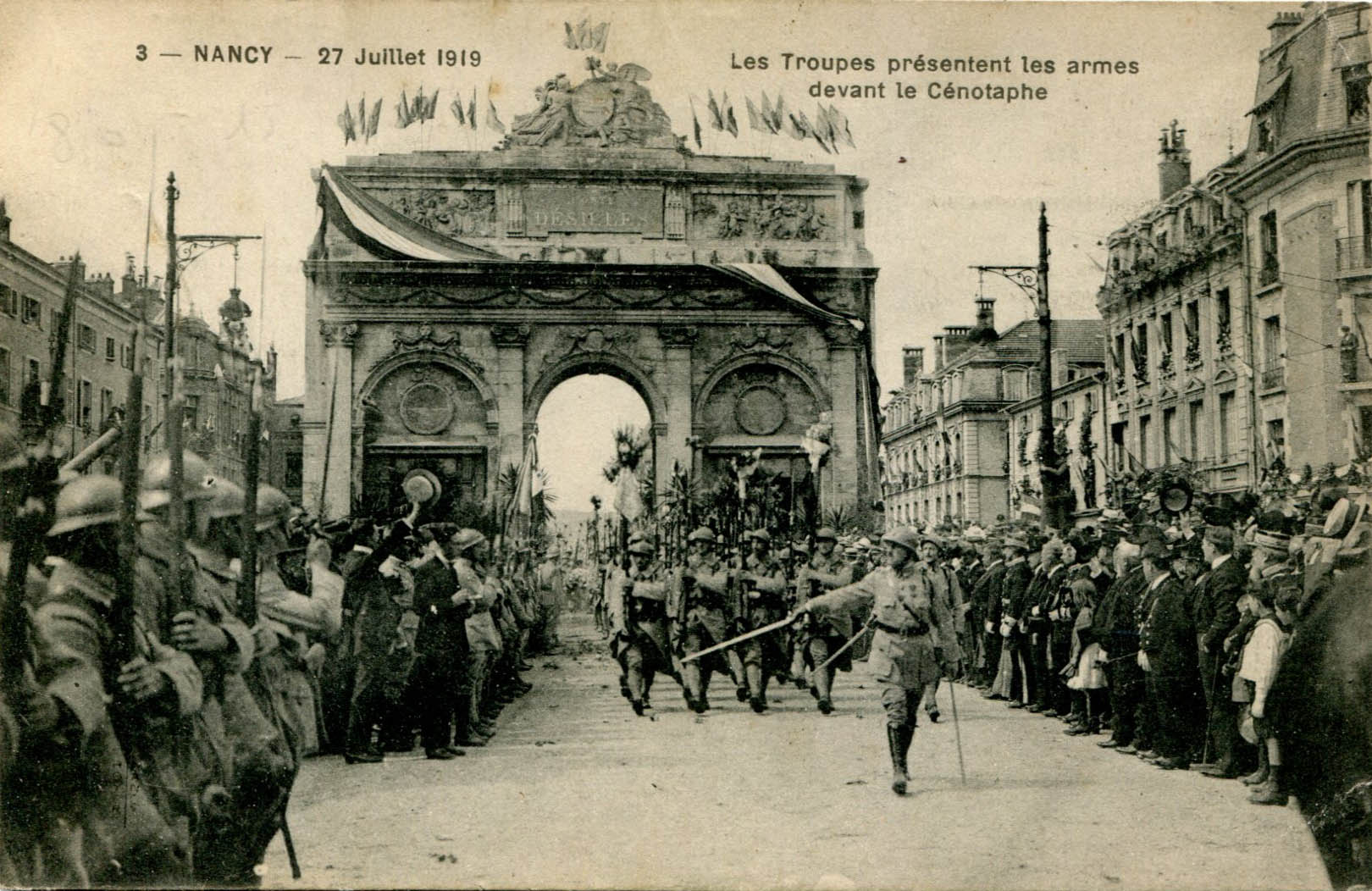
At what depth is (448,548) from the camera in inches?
355

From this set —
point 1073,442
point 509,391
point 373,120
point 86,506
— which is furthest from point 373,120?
point 1073,442

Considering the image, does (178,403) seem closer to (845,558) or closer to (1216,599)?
(1216,599)

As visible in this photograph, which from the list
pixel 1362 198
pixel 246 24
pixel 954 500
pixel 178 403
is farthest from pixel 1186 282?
pixel 954 500

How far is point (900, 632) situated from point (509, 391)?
24.3 ft

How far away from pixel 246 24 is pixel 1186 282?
23.7 ft

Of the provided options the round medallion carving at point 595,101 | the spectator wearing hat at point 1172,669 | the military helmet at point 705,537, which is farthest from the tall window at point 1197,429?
the round medallion carving at point 595,101

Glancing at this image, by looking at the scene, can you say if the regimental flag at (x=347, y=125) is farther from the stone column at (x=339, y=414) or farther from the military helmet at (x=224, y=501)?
the military helmet at (x=224, y=501)

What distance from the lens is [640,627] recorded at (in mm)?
11023

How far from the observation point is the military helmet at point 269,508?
5.40 metres

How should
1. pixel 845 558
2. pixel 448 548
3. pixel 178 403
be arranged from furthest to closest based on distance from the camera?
pixel 845 558 < pixel 448 548 < pixel 178 403

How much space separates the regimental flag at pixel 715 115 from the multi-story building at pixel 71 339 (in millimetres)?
3500

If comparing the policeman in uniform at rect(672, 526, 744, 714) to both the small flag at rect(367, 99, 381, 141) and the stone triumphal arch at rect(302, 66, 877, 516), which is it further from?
the small flag at rect(367, 99, 381, 141)

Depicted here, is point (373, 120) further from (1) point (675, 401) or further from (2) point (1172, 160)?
(1) point (675, 401)

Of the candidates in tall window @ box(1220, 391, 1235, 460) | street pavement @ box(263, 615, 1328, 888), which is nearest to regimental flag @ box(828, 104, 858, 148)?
tall window @ box(1220, 391, 1235, 460)
